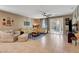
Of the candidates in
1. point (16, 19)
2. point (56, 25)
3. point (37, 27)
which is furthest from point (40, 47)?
point (16, 19)

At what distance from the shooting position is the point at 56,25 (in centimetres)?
320

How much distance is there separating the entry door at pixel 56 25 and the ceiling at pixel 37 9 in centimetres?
18

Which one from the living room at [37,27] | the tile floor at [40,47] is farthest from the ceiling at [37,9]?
the tile floor at [40,47]

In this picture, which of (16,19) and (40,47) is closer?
(40,47)

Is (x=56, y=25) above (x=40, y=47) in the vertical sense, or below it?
above

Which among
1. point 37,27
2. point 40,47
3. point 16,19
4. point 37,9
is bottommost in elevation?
point 40,47

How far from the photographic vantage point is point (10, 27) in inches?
117

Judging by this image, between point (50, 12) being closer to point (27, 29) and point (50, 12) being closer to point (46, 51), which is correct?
point (27, 29)

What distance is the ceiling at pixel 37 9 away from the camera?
289cm

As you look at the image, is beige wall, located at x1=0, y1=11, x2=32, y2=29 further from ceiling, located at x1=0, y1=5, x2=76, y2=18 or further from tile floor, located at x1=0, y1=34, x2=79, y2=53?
tile floor, located at x1=0, y1=34, x2=79, y2=53

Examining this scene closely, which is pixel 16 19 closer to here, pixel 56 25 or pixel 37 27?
pixel 37 27

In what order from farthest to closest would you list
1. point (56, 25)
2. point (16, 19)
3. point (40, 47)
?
point (56, 25) → point (16, 19) → point (40, 47)

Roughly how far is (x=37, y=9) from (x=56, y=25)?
2.29ft
